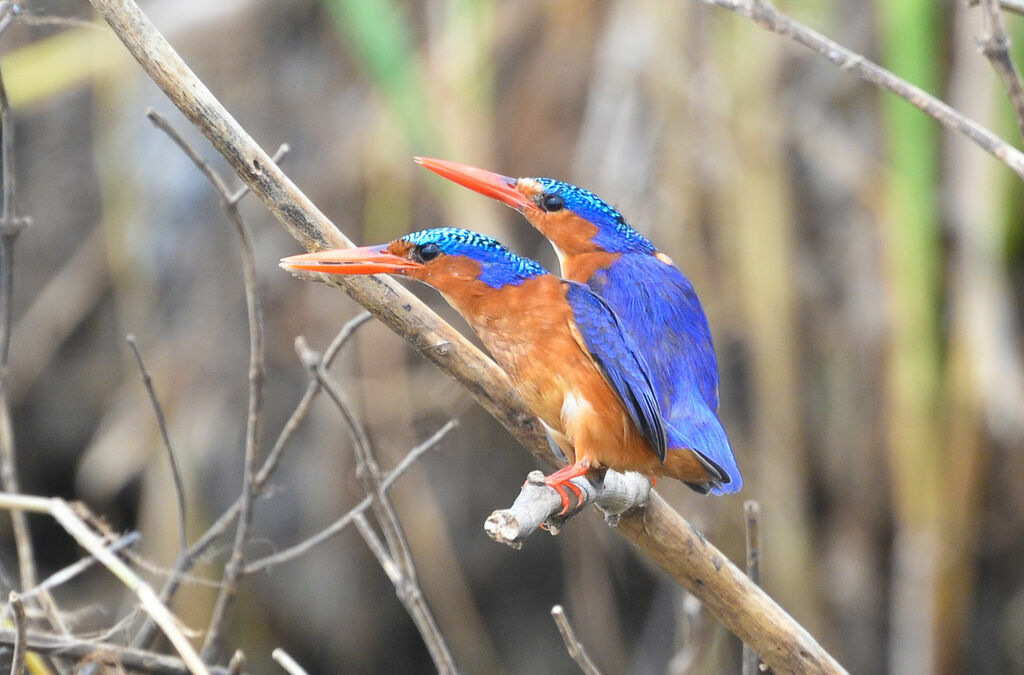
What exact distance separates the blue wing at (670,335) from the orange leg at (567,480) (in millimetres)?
101

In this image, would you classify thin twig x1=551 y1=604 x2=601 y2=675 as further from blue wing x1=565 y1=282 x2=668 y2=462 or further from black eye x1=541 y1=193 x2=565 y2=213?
black eye x1=541 y1=193 x2=565 y2=213

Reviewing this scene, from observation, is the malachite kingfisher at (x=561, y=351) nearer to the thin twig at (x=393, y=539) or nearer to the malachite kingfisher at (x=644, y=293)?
the malachite kingfisher at (x=644, y=293)

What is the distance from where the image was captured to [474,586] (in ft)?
→ 8.23

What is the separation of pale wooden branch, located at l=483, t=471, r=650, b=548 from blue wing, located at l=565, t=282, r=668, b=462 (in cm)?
4

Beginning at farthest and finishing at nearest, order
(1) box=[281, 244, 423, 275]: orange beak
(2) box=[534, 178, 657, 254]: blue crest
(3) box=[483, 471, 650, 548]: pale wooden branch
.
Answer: (2) box=[534, 178, 657, 254]: blue crest < (1) box=[281, 244, 423, 275]: orange beak < (3) box=[483, 471, 650, 548]: pale wooden branch

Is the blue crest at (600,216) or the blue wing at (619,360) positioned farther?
the blue crest at (600,216)

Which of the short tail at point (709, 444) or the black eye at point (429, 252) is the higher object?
the black eye at point (429, 252)

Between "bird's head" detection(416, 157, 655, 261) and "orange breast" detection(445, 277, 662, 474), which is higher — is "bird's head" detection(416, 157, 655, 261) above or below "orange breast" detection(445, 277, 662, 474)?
above

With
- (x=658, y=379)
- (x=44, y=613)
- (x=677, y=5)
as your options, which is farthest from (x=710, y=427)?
(x=677, y=5)

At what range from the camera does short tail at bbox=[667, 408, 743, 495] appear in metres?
0.97

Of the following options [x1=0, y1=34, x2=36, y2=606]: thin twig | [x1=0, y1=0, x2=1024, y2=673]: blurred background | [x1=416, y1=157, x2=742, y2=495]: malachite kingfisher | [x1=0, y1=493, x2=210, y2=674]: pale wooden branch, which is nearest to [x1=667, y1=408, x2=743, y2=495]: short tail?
[x1=416, y1=157, x2=742, y2=495]: malachite kingfisher

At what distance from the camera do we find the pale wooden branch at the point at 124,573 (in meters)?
0.95

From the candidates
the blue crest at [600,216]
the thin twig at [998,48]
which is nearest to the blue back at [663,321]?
the blue crest at [600,216]

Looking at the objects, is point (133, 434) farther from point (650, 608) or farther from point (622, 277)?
point (622, 277)
